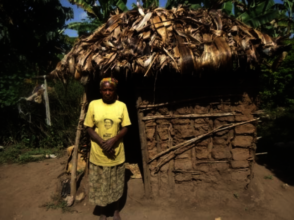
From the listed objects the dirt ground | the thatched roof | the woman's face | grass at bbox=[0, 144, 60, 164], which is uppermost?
the thatched roof

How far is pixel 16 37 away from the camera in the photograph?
28.8 feet

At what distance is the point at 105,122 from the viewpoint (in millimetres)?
2674

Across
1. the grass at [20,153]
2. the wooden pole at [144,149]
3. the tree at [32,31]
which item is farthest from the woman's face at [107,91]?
the tree at [32,31]

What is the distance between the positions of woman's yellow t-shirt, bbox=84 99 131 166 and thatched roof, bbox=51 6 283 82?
22.0 inches

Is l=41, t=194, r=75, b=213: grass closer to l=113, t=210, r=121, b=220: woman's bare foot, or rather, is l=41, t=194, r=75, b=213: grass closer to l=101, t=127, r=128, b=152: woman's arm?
l=113, t=210, r=121, b=220: woman's bare foot

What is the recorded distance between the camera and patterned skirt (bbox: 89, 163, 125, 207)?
2.84 m

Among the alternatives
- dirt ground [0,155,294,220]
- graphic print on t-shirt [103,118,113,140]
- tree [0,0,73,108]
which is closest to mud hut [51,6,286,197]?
Result: dirt ground [0,155,294,220]

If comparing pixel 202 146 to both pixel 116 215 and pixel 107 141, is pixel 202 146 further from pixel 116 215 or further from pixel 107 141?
pixel 116 215

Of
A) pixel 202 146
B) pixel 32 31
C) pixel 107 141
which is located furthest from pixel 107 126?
pixel 32 31

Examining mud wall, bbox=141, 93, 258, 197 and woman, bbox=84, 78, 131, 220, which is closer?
woman, bbox=84, 78, 131, 220

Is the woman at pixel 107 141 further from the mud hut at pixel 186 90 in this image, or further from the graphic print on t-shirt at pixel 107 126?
the mud hut at pixel 186 90

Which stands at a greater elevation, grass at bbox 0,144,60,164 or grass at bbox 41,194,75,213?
grass at bbox 0,144,60,164

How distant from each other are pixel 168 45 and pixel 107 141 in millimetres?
1521

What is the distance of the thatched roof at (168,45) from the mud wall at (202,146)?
635 mm
